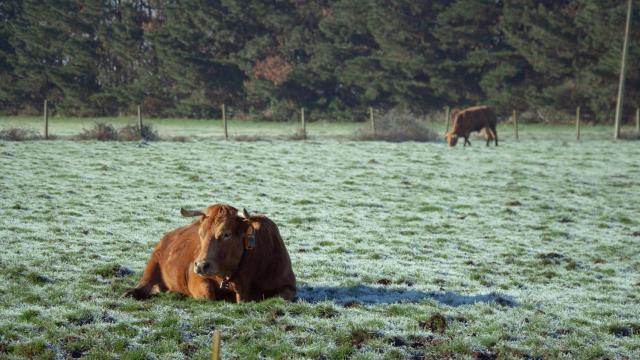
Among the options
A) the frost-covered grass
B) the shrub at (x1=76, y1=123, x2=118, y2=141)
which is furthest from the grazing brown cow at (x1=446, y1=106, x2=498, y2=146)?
the shrub at (x1=76, y1=123, x2=118, y2=141)

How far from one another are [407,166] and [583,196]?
7.55m

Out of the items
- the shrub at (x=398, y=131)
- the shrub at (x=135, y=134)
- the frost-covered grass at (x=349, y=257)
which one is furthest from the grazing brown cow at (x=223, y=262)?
the shrub at (x=398, y=131)

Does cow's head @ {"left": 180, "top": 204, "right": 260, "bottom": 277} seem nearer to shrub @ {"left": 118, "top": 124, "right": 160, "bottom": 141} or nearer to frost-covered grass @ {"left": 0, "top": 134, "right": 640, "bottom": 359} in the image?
frost-covered grass @ {"left": 0, "top": 134, "right": 640, "bottom": 359}

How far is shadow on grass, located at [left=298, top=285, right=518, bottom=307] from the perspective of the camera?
9016mm

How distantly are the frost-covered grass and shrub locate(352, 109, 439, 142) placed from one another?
10.7 metres

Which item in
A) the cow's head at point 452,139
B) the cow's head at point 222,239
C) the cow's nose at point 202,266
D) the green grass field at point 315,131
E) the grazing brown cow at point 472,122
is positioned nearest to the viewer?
the cow's nose at point 202,266

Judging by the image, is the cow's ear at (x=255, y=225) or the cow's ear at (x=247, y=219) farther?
the cow's ear at (x=255, y=225)

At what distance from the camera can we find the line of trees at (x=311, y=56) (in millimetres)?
53531

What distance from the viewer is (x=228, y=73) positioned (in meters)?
64.3

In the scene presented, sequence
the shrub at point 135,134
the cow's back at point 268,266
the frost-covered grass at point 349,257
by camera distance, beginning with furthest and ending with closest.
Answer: the shrub at point 135,134, the cow's back at point 268,266, the frost-covered grass at point 349,257

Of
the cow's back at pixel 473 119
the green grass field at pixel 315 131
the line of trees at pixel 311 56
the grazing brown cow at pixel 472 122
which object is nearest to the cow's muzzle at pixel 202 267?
the grazing brown cow at pixel 472 122

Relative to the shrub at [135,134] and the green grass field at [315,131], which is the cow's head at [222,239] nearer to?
the shrub at [135,134]

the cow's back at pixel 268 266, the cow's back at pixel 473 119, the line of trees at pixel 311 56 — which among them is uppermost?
the line of trees at pixel 311 56

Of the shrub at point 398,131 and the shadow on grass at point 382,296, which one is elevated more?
the shrub at point 398,131
